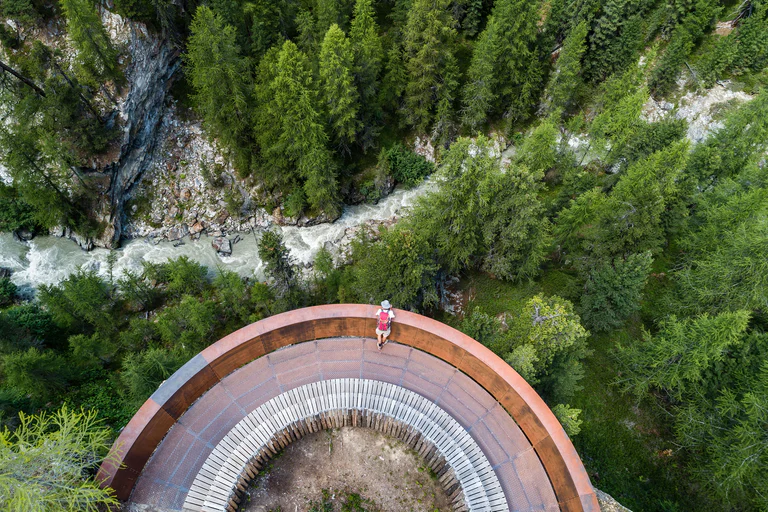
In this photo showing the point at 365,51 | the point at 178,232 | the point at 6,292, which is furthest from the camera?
the point at 178,232

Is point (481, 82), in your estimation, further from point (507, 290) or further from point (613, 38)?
point (507, 290)

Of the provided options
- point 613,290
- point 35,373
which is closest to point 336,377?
point 613,290

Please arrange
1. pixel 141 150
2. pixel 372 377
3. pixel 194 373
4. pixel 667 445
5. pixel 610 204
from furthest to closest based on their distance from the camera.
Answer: pixel 141 150 < pixel 610 204 < pixel 667 445 < pixel 372 377 < pixel 194 373

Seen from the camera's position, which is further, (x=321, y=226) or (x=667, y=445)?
(x=321, y=226)

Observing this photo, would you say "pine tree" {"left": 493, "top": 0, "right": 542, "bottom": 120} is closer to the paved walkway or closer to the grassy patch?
the grassy patch

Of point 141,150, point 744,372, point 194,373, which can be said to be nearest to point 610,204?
point 744,372

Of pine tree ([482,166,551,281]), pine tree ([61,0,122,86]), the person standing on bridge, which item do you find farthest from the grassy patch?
pine tree ([61,0,122,86])

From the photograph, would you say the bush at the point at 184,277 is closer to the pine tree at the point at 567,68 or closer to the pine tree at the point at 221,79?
the pine tree at the point at 221,79

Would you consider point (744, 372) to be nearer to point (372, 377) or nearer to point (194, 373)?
point (372, 377)
